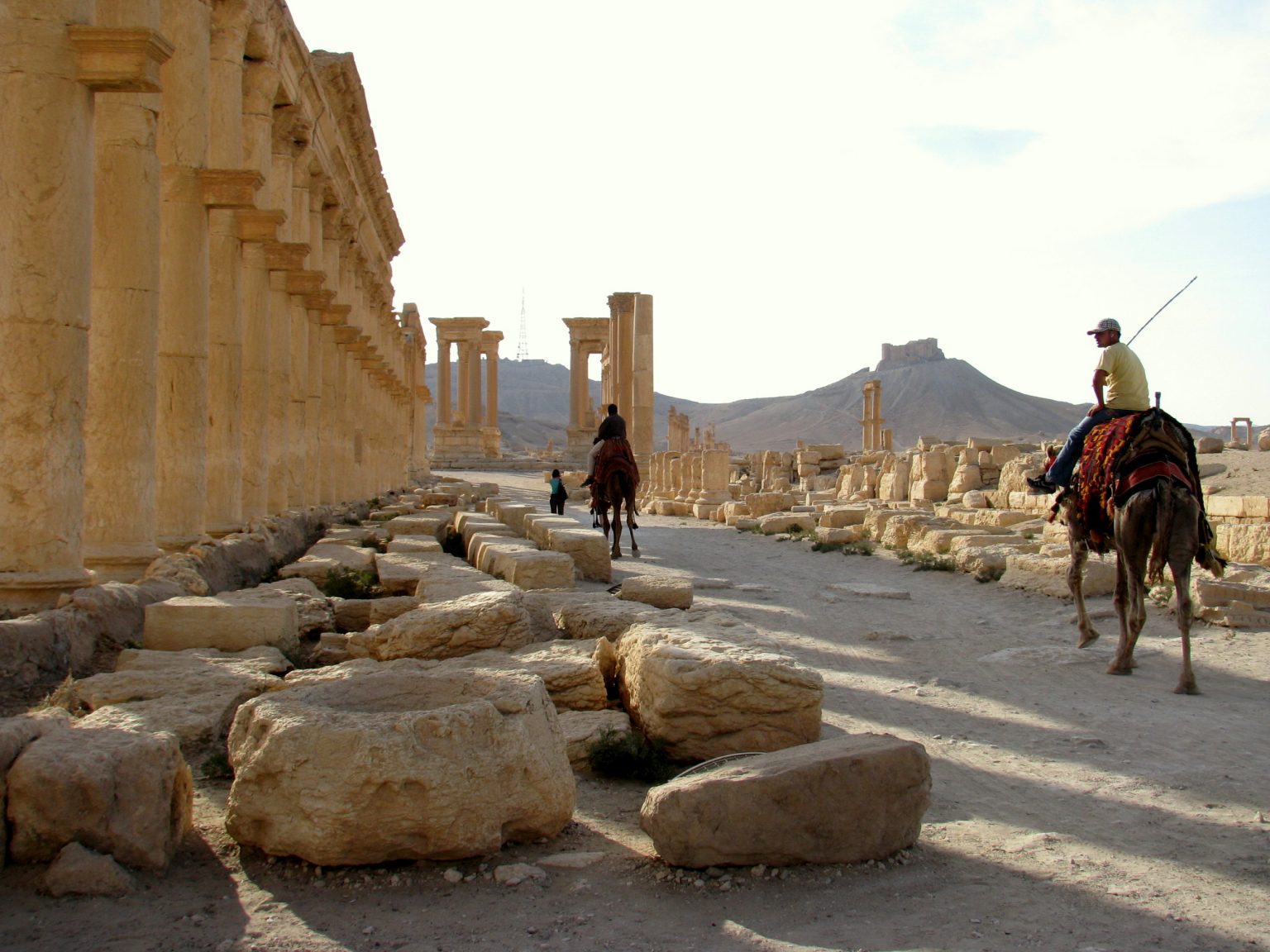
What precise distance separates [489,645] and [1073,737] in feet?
10.3

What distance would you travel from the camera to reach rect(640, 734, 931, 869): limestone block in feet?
12.4

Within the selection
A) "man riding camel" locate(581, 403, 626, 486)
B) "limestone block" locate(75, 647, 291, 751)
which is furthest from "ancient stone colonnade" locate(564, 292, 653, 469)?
"limestone block" locate(75, 647, 291, 751)

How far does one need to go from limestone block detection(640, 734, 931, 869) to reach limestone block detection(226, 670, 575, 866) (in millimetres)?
460

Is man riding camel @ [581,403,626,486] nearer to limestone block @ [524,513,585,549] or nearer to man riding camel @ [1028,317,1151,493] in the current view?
limestone block @ [524,513,585,549]

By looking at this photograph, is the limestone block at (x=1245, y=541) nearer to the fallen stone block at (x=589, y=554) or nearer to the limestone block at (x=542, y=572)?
the fallen stone block at (x=589, y=554)

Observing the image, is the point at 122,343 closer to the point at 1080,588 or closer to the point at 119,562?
the point at 119,562

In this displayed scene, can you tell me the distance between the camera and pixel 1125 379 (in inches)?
322

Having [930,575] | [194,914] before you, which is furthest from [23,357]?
[930,575]

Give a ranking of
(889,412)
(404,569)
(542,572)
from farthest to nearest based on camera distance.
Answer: (889,412) → (404,569) → (542,572)

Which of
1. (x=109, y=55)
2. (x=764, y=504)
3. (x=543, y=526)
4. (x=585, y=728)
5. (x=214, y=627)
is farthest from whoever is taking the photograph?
(x=764, y=504)

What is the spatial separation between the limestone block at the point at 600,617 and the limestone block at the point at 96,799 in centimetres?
300

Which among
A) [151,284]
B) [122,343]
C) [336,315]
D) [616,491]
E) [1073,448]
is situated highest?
[336,315]

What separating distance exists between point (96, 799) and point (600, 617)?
350cm

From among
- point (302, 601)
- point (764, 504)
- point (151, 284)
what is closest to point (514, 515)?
point (151, 284)
